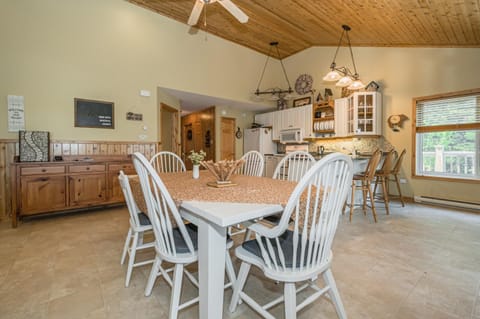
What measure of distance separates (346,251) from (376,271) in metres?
0.39

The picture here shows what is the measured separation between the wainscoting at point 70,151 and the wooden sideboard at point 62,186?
16.6 inches

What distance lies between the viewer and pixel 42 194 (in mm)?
3182

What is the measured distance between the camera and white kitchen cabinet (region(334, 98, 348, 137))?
502 cm

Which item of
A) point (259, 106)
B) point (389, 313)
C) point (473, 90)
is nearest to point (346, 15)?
point (473, 90)

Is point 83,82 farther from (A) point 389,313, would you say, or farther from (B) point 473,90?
(B) point 473,90

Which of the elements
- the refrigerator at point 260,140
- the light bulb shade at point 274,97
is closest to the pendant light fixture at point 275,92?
the light bulb shade at point 274,97

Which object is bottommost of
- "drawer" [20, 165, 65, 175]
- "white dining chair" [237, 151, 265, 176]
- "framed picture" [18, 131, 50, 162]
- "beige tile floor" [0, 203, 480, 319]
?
"beige tile floor" [0, 203, 480, 319]

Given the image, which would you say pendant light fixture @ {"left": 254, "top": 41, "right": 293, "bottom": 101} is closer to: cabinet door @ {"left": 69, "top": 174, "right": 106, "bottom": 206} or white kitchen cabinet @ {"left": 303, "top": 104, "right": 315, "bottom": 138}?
white kitchen cabinet @ {"left": 303, "top": 104, "right": 315, "bottom": 138}

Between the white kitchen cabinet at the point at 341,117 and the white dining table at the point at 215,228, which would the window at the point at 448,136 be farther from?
the white dining table at the point at 215,228

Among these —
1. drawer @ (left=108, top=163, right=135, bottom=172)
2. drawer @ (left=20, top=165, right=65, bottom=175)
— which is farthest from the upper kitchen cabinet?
drawer @ (left=20, top=165, right=65, bottom=175)

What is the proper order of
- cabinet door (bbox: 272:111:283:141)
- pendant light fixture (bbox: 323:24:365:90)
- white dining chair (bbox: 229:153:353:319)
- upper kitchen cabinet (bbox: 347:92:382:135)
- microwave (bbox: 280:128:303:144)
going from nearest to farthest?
white dining chair (bbox: 229:153:353:319) → pendant light fixture (bbox: 323:24:365:90) → upper kitchen cabinet (bbox: 347:92:382:135) → microwave (bbox: 280:128:303:144) → cabinet door (bbox: 272:111:283:141)

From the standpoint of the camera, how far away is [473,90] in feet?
12.6

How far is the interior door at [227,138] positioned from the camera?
639 centimetres

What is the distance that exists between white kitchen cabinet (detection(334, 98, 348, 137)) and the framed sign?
4.56 metres
